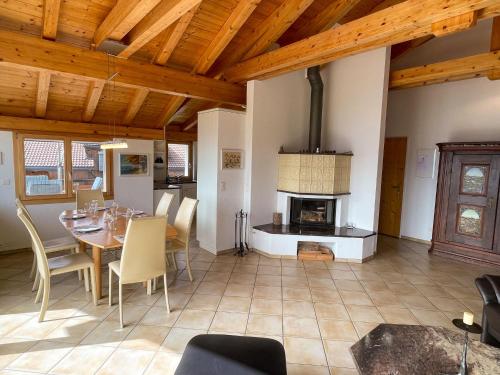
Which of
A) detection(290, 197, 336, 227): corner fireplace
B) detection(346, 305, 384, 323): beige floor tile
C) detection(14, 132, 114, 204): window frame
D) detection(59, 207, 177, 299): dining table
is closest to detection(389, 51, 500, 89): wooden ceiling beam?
detection(290, 197, 336, 227): corner fireplace

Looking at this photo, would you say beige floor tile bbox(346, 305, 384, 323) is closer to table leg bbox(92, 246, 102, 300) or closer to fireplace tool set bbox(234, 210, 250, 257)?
fireplace tool set bbox(234, 210, 250, 257)

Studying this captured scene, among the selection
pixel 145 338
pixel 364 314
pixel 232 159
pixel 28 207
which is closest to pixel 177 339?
pixel 145 338

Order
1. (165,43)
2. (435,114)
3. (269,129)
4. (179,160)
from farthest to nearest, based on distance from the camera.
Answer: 1. (179,160)
2. (435,114)
3. (269,129)
4. (165,43)

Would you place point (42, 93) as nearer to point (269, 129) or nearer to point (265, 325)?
point (269, 129)

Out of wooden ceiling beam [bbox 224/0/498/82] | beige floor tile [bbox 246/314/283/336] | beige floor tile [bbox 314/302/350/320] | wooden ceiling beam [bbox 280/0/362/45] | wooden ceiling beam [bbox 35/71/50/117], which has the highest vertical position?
wooden ceiling beam [bbox 280/0/362/45]

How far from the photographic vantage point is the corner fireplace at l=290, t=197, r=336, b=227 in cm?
507

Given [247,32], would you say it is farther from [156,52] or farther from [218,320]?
[218,320]

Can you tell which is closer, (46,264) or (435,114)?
(46,264)

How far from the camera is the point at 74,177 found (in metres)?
5.32

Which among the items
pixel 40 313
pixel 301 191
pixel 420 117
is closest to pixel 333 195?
pixel 301 191

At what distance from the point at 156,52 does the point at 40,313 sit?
3502 mm

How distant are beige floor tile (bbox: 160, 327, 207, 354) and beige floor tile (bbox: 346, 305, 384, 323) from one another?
153 centimetres

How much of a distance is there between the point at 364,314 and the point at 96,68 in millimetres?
4320

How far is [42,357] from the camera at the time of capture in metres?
2.28
